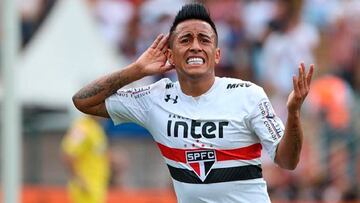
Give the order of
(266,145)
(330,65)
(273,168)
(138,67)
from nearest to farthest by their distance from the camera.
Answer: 1. (266,145)
2. (138,67)
3. (273,168)
4. (330,65)

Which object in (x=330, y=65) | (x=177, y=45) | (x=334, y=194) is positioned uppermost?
(x=177, y=45)

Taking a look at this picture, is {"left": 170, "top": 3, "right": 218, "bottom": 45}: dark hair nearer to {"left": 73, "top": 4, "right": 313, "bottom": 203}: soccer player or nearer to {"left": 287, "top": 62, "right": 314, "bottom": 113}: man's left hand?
{"left": 73, "top": 4, "right": 313, "bottom": 203}: soccer player

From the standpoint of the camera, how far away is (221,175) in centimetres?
796

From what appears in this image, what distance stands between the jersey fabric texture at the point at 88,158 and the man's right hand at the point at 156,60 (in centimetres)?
757

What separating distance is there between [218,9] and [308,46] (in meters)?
1.50

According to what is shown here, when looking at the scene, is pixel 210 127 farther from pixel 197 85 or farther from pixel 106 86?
pixel 106 86

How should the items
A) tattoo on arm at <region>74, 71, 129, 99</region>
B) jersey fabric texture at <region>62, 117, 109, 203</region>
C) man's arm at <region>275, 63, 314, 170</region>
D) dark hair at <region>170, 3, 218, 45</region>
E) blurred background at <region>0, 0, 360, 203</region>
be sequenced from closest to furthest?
man's arm at <region>275, 63, 314, 170</region> < dark hair at <region>170, 3, 218, 45</region> < tattoo on arm at <region>74, 71, 129, 99</region> < jersey fabric texture at <region>62, 117, 109, 203</region> < blurred background at <region>0, 0, 360, 203</region>

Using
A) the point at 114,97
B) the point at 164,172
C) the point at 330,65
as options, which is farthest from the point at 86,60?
the point at 114,97

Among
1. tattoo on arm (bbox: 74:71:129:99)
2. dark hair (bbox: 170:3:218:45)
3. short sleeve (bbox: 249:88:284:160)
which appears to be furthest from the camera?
tattoo on arm (bbox: 74:71:129:99)

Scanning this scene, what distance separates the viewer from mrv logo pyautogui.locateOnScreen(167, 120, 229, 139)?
8.00 meters

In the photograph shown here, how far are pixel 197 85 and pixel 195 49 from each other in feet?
0.86

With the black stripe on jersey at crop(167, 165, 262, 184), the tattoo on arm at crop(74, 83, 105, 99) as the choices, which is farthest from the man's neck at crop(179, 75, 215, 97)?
the tattoo on arm at crop(74, 83, 105, 99)

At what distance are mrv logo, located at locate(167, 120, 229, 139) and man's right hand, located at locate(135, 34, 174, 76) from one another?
37 centimetres

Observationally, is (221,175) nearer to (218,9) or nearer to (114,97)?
(114,97)
